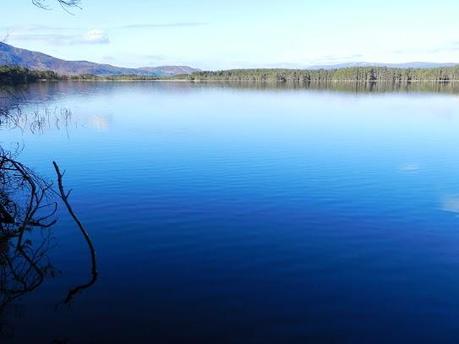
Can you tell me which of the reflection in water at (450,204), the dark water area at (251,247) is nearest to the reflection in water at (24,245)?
the dark water area at (251,247)

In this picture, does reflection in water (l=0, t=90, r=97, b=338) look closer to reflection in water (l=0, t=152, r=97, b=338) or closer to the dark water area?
reflection in water (l=0, t=152, r=97, b=338)

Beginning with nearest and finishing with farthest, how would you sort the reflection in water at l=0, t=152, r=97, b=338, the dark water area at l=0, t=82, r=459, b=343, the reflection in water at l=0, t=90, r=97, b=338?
1. the dark water area at l=0, t=82, r=459, b=343
2. the reflection in water at l=0, t=90, r=97, b=338
3. the reflection in water at l=0, t=152, r=97, b=338

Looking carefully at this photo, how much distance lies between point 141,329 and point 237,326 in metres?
2.36

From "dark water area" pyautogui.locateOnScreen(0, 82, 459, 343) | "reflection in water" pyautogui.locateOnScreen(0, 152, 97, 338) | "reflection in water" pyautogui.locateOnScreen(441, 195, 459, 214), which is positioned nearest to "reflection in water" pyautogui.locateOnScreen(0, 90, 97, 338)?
"reflection in water" pyautogui.locateOnScreen(0, 152, 97, 338)

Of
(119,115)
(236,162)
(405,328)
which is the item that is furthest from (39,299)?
(119,115)

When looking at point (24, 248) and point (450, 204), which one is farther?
point (450, 204)

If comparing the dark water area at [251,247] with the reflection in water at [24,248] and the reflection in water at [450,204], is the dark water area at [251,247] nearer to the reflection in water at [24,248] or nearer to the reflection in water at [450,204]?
the reflection in water at [450,204]

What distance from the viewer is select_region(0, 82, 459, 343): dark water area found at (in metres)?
10.5

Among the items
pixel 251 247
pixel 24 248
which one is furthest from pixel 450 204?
pixel 24 248

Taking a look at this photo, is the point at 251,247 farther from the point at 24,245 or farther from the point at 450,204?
the point at 450,204

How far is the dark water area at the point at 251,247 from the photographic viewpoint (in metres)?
10.5

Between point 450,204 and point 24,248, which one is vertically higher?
point 24,248

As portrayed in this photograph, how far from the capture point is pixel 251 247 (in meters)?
15.1

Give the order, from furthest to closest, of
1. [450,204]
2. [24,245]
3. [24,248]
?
1. [450,204]
2. [24,245]
3. [24,248]
